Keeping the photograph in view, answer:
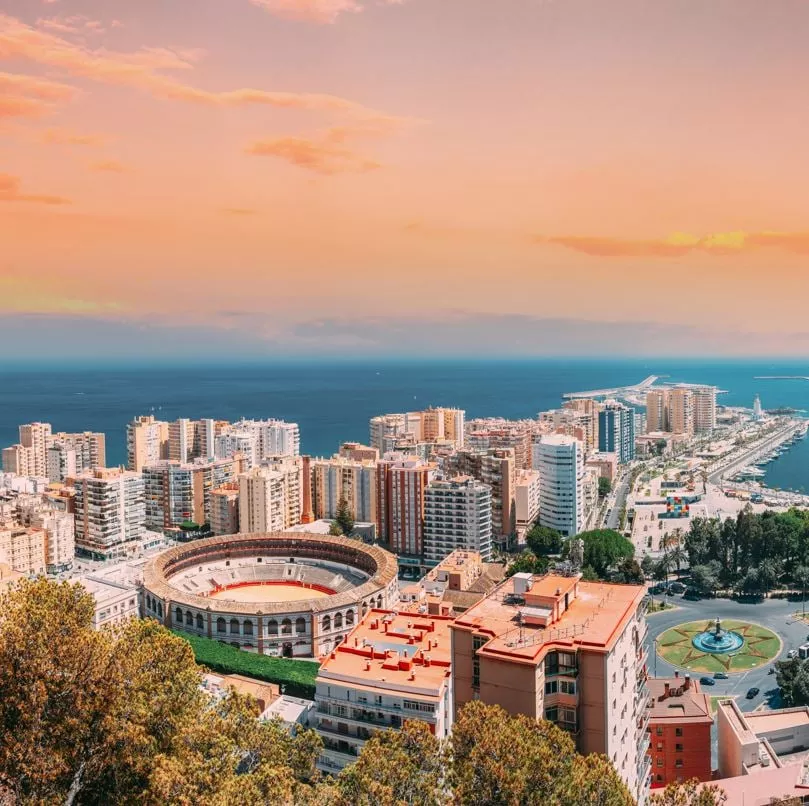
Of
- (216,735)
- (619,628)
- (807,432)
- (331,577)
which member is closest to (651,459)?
(807,432)

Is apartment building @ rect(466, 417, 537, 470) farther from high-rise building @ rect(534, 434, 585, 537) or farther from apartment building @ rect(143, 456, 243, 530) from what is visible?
apartment building @ rect(143, 456, 243, 530)

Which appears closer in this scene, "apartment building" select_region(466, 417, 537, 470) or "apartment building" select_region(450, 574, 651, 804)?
"apartment building" select_region(450, 574, 651, 804)

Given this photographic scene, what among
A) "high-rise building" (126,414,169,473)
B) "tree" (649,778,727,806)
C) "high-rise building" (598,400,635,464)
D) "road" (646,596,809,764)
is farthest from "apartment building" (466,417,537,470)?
"tree" (649,778,727,806)

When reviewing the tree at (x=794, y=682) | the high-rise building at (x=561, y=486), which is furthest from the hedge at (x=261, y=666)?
the high-rise building at (x=561, y=486)

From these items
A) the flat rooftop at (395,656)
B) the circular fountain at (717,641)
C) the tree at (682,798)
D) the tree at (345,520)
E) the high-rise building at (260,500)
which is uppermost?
the tree at (682,798)

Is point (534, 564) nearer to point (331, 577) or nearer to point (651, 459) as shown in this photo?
point (331, 577)

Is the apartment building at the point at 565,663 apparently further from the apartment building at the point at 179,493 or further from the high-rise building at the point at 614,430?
the high-rise building at the point at 614,430
